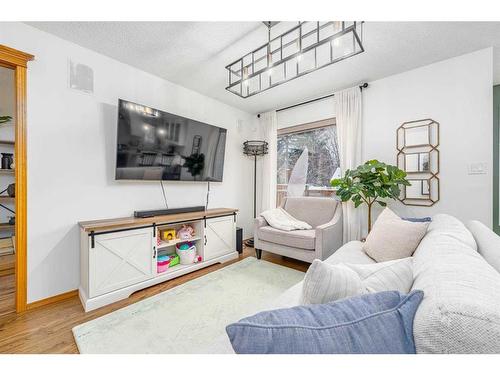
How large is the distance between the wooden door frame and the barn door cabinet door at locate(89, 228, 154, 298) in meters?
0.55

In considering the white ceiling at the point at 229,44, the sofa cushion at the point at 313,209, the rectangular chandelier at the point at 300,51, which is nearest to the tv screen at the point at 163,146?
the white ceiling at the point at 229,44

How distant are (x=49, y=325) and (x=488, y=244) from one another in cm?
283

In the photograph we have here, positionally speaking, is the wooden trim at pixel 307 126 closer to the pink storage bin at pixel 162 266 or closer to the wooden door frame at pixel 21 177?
the pink storage bin at pixel 162 266

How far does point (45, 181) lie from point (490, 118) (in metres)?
4.26

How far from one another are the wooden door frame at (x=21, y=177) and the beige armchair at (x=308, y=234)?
90.4 inches

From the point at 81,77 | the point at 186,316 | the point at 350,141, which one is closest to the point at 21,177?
the point at 81,77

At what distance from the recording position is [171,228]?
105 inches

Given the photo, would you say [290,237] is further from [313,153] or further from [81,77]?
[81,77]

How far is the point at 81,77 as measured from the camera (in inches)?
81.5

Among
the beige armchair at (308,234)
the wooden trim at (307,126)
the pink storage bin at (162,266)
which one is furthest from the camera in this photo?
the wooden trim at (307,126)

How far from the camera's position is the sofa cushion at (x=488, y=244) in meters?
0.88
